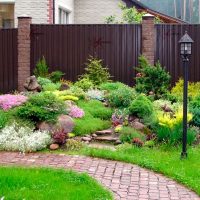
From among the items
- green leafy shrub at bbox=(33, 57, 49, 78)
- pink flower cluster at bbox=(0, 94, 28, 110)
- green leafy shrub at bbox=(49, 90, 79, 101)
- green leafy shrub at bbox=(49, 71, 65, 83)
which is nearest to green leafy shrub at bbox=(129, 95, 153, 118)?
green leafy shrub at bbox=(49, 90, 79, 101)

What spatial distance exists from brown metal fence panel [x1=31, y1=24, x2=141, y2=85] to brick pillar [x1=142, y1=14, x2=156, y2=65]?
7.0 inches

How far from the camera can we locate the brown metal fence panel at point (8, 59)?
16391mm

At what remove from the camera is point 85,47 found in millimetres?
16078

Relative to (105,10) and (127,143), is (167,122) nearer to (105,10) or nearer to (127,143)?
(127,143)

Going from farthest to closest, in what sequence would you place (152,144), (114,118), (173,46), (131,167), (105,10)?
1. (105,10)
2. (173,46)
3. (114,118)
4. (152,144)
5. (131,167)

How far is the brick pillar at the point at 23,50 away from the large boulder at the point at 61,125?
6049 millimetres

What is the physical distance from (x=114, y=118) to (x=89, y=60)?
5082 millimetres

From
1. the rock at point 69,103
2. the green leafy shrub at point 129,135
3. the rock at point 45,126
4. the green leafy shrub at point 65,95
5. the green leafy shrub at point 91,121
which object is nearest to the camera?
the green leafy shrub at point 129,135

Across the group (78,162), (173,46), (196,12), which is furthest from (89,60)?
(196,12)

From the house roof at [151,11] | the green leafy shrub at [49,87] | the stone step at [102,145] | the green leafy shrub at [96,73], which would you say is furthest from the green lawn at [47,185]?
the house roof at [151,11]

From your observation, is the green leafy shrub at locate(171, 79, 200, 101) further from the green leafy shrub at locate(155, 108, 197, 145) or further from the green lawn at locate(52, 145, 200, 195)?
the green lawn at locate(52, 145, 200, 195)

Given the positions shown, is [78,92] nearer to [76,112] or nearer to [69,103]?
[69,103]

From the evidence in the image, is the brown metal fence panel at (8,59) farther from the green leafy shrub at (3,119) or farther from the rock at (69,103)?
the green leafy shrub at (3,119)

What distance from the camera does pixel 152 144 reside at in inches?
382
